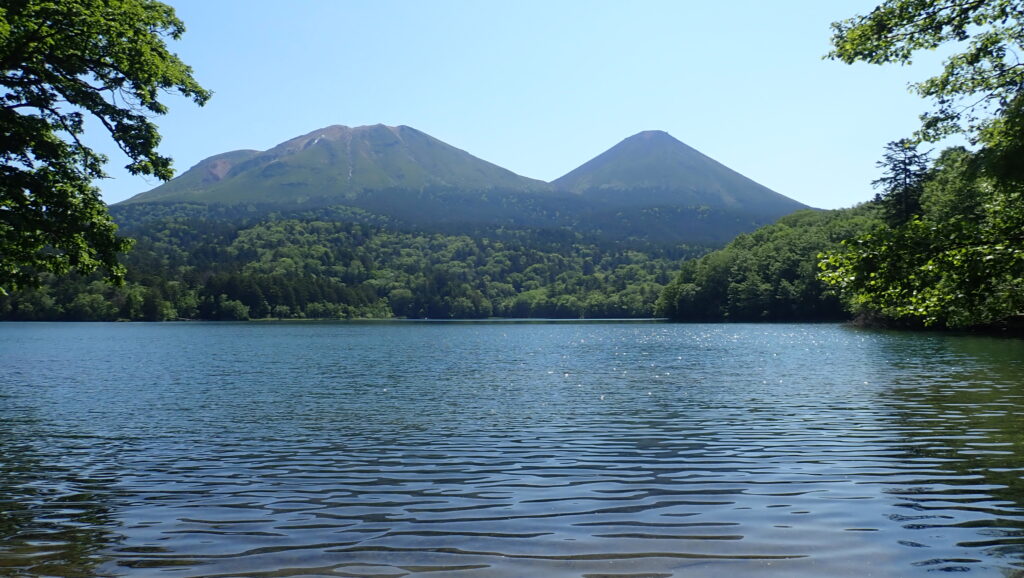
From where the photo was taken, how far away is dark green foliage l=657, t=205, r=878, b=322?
149625mm

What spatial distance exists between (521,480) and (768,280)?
157 m

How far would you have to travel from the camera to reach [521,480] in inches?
620

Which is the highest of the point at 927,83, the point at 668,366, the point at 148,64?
the point at 148,64

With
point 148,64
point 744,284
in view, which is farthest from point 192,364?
point 744,284

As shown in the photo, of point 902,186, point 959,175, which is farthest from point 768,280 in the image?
point 959,175

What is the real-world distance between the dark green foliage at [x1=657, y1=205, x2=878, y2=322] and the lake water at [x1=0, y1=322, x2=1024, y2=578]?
117 meters

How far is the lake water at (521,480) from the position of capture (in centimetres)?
1040

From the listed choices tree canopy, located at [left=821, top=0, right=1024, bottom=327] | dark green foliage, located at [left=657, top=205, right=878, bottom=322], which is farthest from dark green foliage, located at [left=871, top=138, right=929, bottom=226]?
tree canopy, located at [left=821, top=0, right=1024, bottom=327]

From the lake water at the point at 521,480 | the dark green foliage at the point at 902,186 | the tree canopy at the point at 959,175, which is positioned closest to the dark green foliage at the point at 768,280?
the dark green foliage at the point at 902,186

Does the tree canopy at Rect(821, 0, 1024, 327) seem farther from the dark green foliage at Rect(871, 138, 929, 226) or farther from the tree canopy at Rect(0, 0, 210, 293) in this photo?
the dark green foliage at Rect(871, 138, 929, 226)

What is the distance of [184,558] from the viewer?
1055 centimetres

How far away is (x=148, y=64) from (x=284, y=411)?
1327 cm

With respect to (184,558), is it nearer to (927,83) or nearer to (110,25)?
(110,25)

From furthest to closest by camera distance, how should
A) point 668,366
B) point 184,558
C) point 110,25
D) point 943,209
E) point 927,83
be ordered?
point 943,209 < point 668,366 < point 110,25 < point 927,83 < point 184,558
